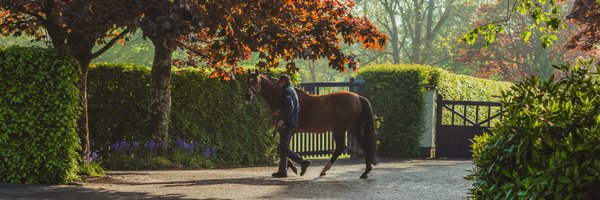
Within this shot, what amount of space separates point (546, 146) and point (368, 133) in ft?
29.2

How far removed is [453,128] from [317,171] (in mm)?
7321

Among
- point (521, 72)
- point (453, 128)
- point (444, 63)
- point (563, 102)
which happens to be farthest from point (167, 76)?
point (444, 63)

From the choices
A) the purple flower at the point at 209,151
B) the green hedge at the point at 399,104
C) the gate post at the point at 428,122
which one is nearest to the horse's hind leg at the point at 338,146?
the purple flower at the point at 209,151

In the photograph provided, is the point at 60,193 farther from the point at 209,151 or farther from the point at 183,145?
the point at 209,151

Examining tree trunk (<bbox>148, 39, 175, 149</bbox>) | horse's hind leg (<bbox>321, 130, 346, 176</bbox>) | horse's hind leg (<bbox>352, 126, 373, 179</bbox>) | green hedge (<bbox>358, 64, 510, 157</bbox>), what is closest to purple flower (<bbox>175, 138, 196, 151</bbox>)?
tree trunk (<bbox>148, 39, 175, 149</bbox>)

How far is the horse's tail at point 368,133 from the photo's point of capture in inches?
567

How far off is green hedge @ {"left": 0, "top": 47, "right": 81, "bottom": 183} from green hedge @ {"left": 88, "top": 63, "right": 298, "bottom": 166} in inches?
178

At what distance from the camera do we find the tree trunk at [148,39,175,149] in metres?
16.1

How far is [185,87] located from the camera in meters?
17.3

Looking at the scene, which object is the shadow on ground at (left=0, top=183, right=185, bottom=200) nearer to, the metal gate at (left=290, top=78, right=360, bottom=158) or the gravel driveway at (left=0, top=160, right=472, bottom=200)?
the gravel driveway at (left=0, top=160, right=472, bottom=200)

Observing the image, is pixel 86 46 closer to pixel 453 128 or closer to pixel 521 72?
pixel 453 128

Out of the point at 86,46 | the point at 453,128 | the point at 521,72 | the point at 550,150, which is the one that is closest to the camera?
the point at 550,150

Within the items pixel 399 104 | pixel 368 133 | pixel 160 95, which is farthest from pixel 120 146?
pixel 399 104

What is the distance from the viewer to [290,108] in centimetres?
1384
